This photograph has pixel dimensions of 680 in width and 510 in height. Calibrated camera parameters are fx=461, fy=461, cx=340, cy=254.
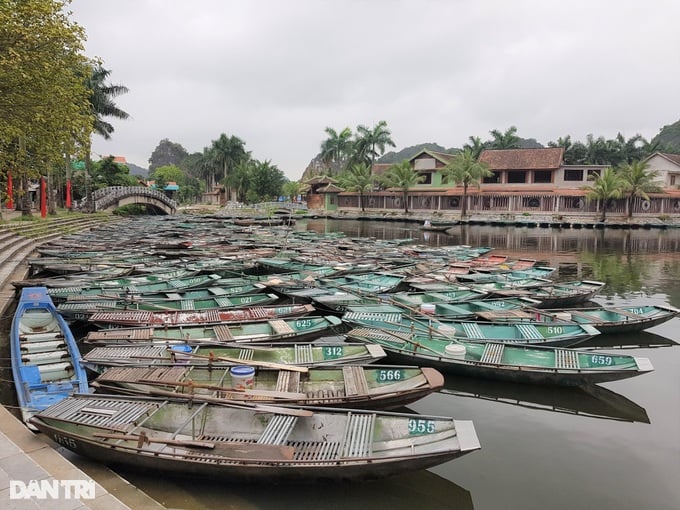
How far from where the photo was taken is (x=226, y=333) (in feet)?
36.0

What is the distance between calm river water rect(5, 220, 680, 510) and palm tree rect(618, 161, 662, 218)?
4292 cm

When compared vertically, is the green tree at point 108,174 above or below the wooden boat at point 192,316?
above

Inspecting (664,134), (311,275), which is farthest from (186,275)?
(664,134)

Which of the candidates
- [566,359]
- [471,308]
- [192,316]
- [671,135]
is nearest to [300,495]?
[566,359]

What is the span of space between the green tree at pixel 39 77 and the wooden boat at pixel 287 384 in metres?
11.2

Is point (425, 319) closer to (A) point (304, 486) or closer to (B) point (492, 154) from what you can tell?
(A) point (304, 486)

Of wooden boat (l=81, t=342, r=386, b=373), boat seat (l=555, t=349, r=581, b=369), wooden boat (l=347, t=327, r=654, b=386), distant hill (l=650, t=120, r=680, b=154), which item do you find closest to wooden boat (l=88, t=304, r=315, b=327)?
wooden boat (l=81, t=342, r=386, b=373)

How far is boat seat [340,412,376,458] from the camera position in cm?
604

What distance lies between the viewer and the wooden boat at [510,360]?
9062mm

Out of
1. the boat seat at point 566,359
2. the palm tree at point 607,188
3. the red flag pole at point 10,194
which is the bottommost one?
the boat seat at point 566,359

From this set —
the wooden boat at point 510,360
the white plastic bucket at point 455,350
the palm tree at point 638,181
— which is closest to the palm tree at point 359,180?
the palm tree at point 638,181

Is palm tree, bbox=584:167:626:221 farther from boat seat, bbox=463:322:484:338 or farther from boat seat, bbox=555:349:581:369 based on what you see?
boat seat, bbox=555:349:581:369

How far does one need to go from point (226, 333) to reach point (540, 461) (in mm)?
7052

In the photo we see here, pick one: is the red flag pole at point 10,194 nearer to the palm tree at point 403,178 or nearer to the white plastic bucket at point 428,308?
the white plastic bucket at point 428,308
